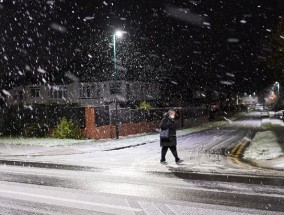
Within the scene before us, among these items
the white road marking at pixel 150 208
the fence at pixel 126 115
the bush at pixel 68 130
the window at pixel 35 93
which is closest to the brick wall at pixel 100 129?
the fence at pixel 126 115

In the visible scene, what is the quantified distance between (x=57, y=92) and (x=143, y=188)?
44988mm

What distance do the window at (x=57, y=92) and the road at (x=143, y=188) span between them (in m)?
38.0

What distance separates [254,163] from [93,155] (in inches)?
287

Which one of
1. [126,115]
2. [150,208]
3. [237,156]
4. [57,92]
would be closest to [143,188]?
[150,208]

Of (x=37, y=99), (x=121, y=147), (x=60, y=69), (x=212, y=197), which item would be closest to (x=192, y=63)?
(x=60, y=69)

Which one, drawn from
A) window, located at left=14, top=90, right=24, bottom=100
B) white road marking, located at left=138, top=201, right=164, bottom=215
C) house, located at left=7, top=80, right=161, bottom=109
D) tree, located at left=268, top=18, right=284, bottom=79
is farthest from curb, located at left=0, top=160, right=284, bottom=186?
window, located at left=14, top=90, right=24, bottom=100

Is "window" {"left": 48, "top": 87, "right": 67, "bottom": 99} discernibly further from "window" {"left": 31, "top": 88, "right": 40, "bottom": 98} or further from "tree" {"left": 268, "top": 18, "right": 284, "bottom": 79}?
"tree" {"left": 268, "top": 18, "right": 284, "bottom": 79}

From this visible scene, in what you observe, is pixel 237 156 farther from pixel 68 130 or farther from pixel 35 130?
pixel 35 130

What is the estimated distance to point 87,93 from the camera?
1923 inches

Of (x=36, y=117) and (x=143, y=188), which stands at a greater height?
(x=36, y=117)

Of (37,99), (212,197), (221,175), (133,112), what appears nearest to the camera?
(212,197)

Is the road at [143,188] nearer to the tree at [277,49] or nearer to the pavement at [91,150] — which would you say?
the pavement at [91,150]

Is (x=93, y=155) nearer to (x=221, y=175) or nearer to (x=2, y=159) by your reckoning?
(x=2, y=159)

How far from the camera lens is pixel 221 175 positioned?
10484 mm
